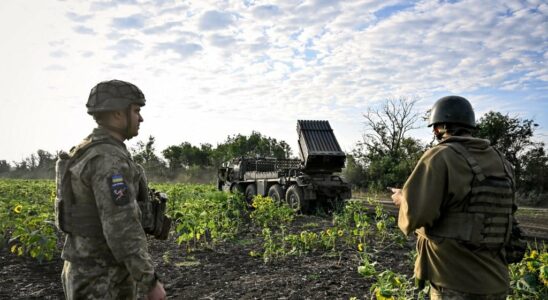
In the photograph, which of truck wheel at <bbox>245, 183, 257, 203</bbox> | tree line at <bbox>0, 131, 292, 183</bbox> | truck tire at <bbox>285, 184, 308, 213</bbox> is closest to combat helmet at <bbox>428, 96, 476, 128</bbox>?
truck tire at <bbox>285, 184, 308, 213</bbox>

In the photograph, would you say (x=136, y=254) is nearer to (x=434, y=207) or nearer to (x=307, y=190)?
(x=434, y=207)

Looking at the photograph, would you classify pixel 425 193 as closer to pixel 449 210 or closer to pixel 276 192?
pixel 449 210

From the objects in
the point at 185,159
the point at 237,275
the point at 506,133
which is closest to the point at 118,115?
the point at 237,275

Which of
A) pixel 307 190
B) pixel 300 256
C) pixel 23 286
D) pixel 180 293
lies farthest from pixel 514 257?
pixel 307 190

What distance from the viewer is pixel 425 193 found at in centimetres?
235

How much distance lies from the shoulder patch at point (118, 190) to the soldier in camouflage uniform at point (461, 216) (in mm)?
1585

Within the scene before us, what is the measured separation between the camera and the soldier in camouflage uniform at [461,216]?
235 centimetres

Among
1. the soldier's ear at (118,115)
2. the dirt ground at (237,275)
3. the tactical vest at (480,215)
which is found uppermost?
the soldier's ear at (118,115)

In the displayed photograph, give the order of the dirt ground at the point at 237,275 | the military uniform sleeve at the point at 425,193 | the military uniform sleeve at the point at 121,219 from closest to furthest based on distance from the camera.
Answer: the military uniform sleeve at the point at 121,219 → the military uniform sleeve at the point at 425,193 → the dirt ground at the point at 237,275

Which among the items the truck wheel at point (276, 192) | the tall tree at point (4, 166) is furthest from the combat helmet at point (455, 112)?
the tall tree at point (4, 166)

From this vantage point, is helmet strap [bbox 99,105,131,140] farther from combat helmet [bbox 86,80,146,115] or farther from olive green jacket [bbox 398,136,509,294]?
olive green jacket [bbox 398,136,509,294]

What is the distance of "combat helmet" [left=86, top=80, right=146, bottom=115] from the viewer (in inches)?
97.3

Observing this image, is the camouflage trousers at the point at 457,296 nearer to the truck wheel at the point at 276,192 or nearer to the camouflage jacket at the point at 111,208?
the camouflage jacket at the point at 111,208

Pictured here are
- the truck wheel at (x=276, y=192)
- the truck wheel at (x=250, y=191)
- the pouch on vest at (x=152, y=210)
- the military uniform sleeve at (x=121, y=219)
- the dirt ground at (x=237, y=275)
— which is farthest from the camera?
the truck wheel at (x=250, y=191)
